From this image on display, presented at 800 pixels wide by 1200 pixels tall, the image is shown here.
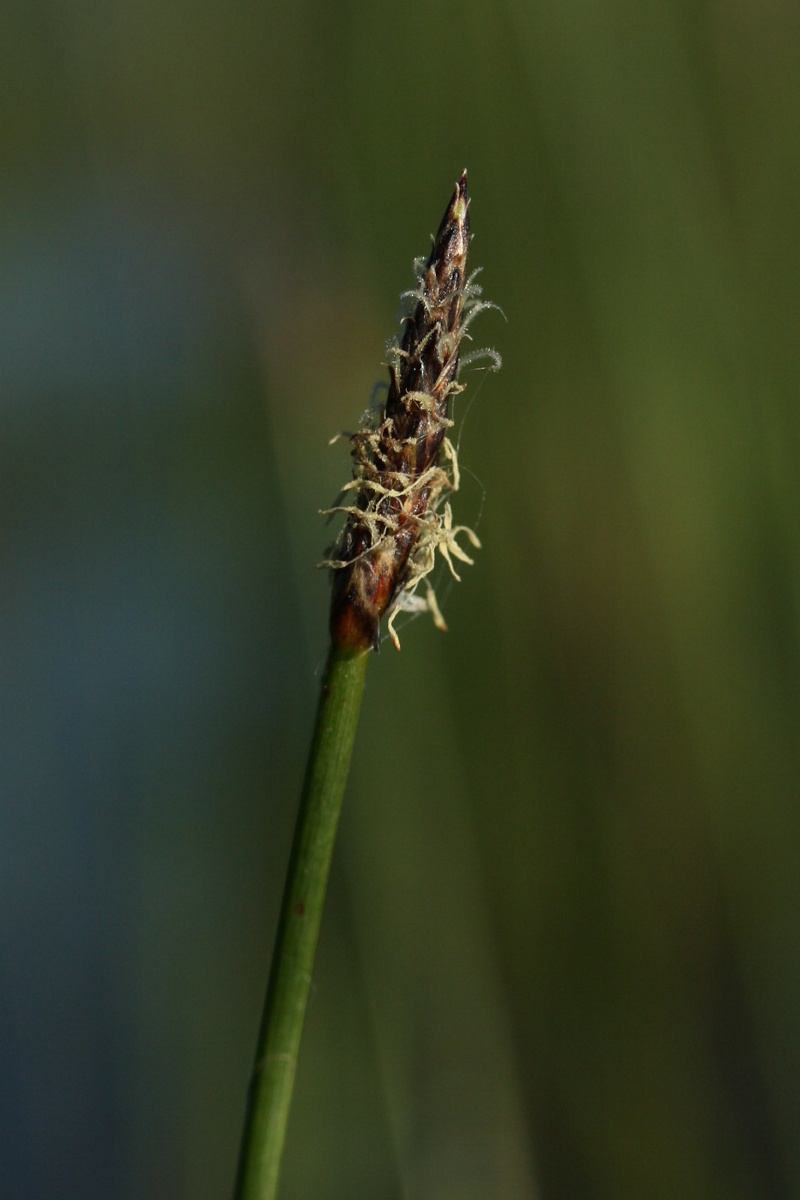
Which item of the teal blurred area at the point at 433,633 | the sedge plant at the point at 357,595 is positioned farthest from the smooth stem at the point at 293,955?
the teal blurred area at the point at 433,633

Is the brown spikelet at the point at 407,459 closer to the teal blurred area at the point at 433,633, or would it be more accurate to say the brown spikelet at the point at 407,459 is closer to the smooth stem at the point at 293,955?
→ the smooth stem at the point at 293,955

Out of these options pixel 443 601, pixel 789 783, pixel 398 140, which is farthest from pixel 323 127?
pixel 789 783

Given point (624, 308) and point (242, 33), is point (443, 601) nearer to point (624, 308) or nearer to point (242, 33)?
point (624, 308)

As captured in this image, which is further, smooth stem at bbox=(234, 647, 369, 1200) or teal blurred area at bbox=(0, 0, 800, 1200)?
teal blurred area at bbox=(0, 0, 800, 1200)

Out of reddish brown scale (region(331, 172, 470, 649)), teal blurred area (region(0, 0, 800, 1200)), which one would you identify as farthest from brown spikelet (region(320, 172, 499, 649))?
teal blurred area (region(0, 0, 800, 1200))

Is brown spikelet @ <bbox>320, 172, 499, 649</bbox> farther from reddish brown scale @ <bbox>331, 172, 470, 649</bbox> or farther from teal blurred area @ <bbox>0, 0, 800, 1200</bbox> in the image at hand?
teal blurred area @ <bbox>0, 0, 800, 1200</bbox>
